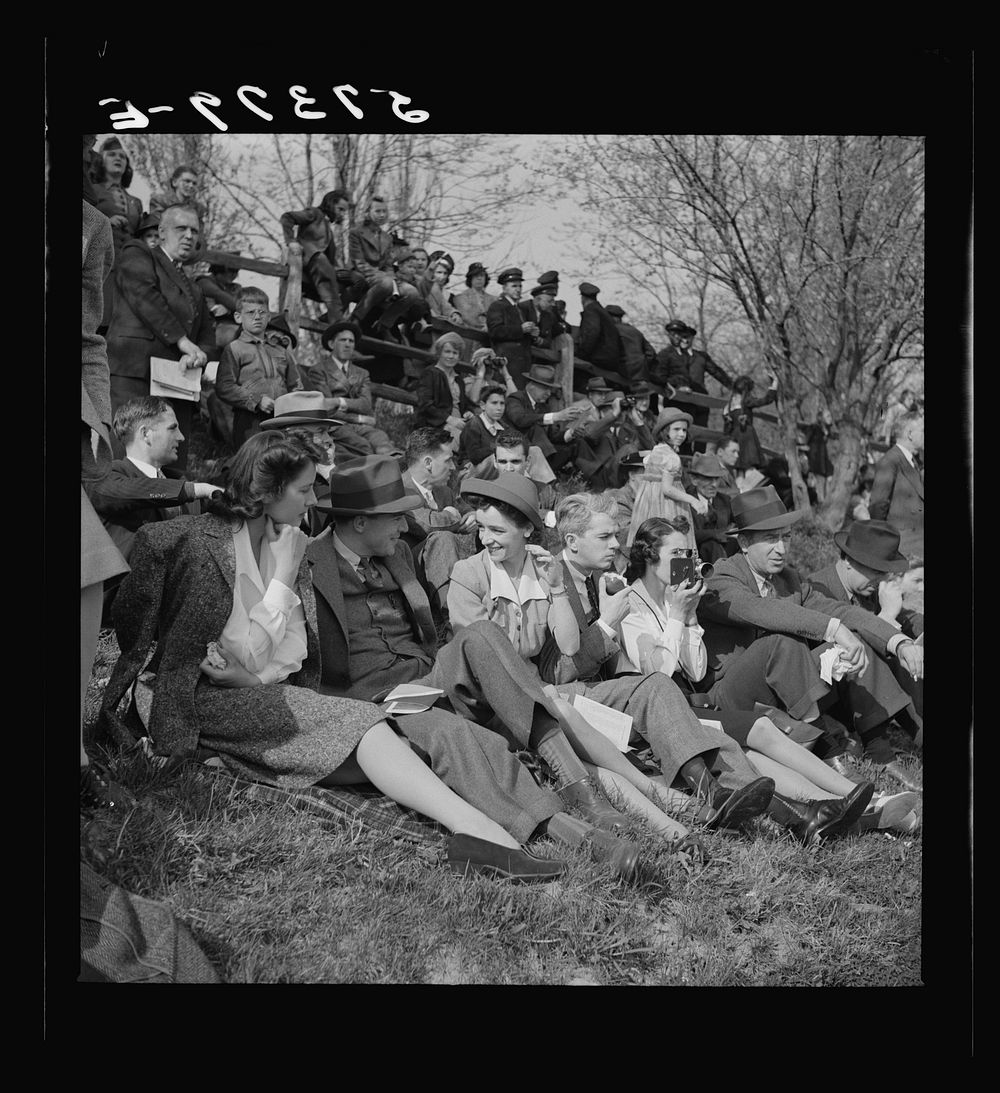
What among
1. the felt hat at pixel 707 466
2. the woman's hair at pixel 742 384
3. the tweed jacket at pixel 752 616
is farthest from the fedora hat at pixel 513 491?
the woman's hair at pixel 742 384

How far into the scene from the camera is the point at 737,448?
6.03 meters

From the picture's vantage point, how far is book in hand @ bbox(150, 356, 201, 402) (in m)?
4.55

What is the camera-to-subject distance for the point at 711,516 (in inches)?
220

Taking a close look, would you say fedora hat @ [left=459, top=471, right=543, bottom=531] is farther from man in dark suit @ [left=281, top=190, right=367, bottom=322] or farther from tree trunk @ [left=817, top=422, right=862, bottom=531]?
tree trunk @ [left=817, top=422, right=862, bottom=531]

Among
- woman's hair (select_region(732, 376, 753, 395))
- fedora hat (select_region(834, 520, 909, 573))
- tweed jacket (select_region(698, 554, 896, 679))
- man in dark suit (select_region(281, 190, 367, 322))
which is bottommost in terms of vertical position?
tweed jacket (select_region(698, 554, 896, 679))

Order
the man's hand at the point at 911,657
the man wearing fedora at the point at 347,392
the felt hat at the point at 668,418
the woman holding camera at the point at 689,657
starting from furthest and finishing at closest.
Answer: the felt hat at the point at 668,418 < the man's hand at the point at 911,657 < the man wearing fedora at the point at 347,392 < the woman holding camera at the point at 689,657

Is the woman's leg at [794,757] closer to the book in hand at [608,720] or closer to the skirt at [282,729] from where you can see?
the book in hand at [608,720]

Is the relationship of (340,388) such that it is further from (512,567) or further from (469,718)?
(469,718)

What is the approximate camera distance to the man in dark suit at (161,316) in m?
4.50

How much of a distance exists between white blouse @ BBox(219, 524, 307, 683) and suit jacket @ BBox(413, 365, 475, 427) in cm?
128

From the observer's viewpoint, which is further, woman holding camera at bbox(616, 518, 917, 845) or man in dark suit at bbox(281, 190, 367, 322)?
man in dark suit at bbox(281, 190, 367, 322)

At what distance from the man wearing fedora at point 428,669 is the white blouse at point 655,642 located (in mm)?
612

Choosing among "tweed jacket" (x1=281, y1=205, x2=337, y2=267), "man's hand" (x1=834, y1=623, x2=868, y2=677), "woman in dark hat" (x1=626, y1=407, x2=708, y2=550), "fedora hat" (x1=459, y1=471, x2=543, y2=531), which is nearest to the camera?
"fedora hat" (x1=459, y1=471, x2=543, y2=531)

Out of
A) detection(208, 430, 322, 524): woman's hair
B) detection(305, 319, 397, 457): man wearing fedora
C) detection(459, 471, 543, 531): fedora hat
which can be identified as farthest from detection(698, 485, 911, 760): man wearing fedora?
detection(208, 430, 322, 524): woman's hair
